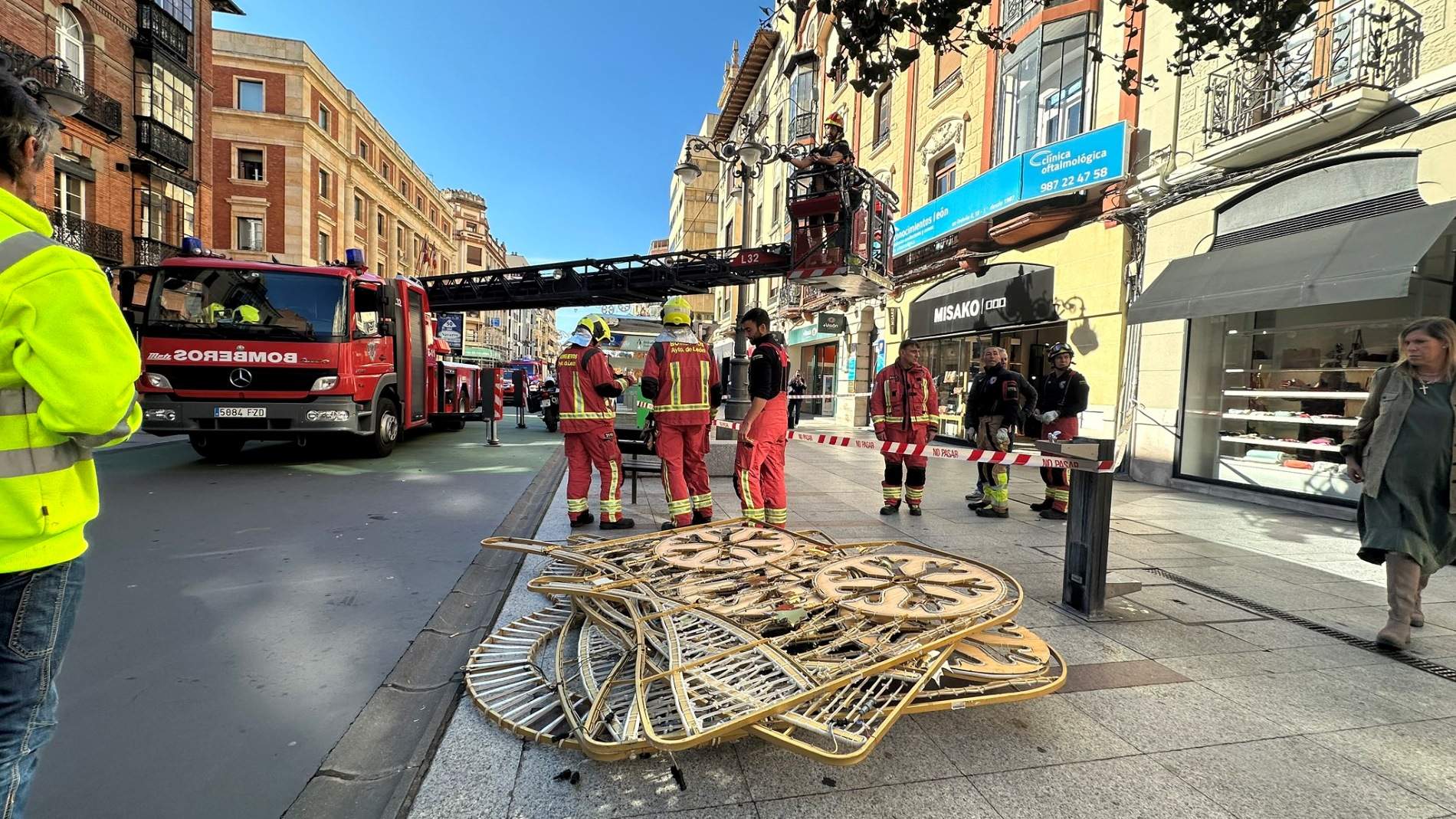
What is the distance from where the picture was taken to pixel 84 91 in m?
18.5

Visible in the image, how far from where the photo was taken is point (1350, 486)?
7.05 meters

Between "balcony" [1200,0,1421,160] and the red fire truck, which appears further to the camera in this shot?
the red fire truck

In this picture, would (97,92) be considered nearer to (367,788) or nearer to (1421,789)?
(367,788)

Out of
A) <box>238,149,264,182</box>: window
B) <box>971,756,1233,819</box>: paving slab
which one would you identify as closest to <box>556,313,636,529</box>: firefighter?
<box>971,756,1233,819</box>: paving slab

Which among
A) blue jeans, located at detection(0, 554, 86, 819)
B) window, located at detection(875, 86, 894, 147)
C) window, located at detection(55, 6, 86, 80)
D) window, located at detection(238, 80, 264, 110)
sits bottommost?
blue jeans, located at detection(0, 554, 86, 819)

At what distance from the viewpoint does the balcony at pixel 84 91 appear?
15.3 meters

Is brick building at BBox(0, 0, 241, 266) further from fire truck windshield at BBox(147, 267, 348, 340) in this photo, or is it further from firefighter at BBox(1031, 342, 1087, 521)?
firefighter at BBox(1031, 342, 1087, 521)

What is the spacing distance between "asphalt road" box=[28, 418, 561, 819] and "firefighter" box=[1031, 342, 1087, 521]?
557 cm

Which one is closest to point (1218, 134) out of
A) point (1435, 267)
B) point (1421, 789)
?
point (1435, 267)

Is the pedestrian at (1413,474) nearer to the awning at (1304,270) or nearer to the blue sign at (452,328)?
the awning at (1304,270)

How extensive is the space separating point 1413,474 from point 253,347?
10.6 m

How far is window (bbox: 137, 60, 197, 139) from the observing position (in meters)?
20.9

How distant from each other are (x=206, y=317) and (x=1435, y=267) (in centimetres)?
1400

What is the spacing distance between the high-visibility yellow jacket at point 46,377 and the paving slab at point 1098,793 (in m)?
2.57
